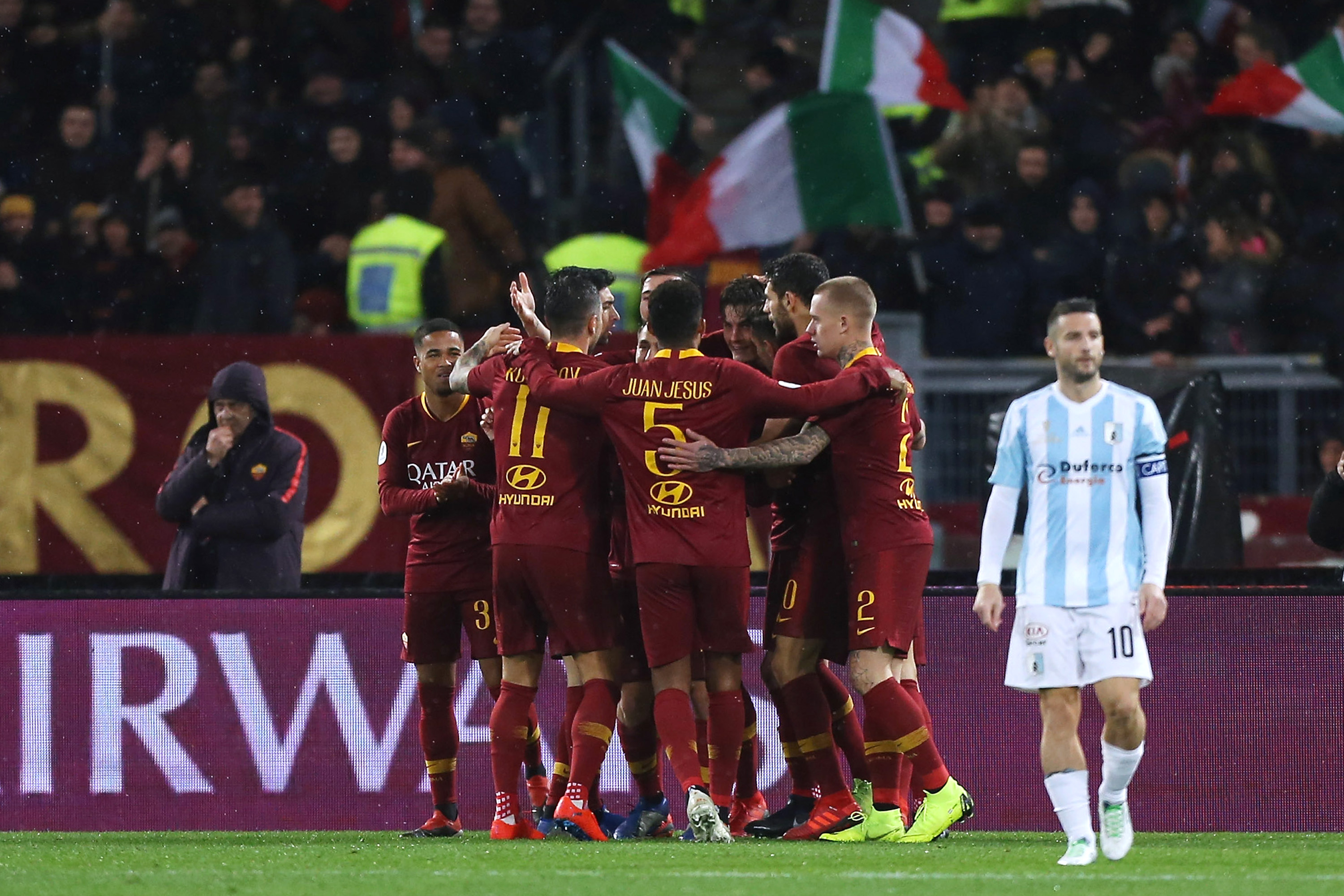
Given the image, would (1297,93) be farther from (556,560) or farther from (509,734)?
(509,734)

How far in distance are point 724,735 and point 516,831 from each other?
0.90 meters

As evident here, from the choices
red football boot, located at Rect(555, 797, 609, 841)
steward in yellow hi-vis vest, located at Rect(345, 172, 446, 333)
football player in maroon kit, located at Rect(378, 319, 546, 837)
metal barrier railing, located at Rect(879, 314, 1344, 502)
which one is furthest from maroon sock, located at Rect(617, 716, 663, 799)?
steward in yellow hi-vis vest, located at Rect(345, 172, 446, 333)

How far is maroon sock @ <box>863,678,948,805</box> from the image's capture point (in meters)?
7.26

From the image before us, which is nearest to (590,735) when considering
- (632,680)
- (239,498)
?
(632,680)

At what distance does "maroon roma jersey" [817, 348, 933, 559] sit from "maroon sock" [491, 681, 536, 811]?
136 cm

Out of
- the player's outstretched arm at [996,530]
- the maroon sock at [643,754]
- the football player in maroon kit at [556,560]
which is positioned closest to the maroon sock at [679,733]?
the football player in maroon kit at [556,560]

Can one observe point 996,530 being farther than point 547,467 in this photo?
No

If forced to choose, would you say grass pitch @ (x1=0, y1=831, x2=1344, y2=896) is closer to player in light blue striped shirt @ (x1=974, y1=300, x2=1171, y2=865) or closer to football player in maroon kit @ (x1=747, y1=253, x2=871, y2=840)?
player in light blue striped shirt @ (x1=974, y1=300, x2=1171, y2=865)

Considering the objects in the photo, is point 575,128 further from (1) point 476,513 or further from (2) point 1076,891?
(2) point 1076,891

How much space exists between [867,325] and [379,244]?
547 cm

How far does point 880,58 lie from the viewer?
1302 centimetres

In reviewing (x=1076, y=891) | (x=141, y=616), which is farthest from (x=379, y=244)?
(x=1076, y=891)

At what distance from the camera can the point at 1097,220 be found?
12391mm

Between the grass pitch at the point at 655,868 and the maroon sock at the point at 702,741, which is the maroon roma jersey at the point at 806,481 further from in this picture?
the grass pitch at the point at 655,868
